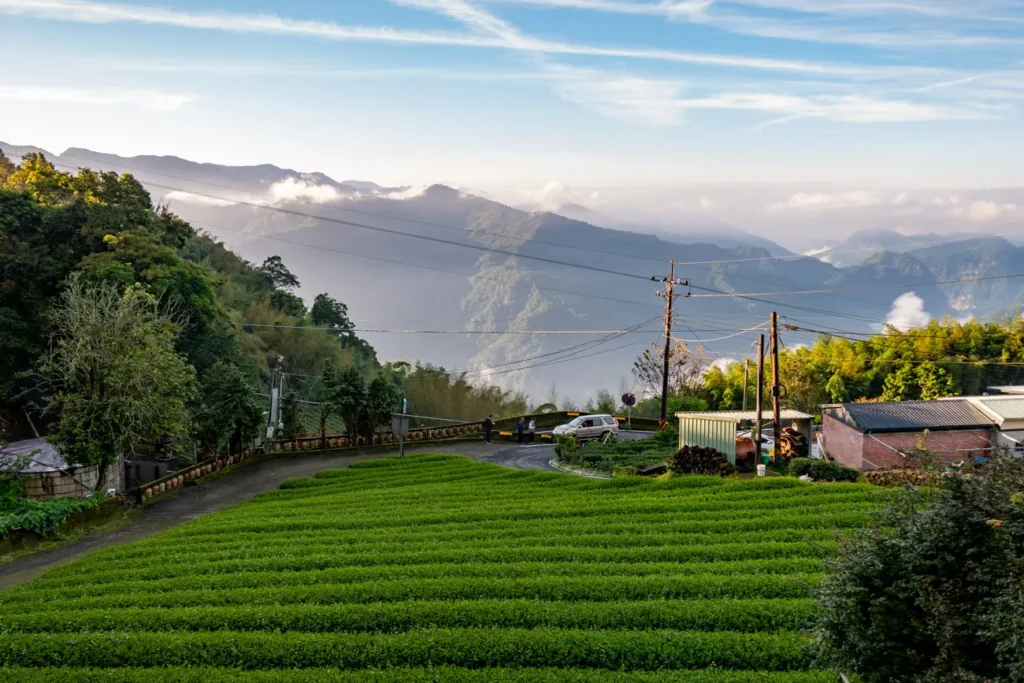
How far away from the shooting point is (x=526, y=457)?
40812mm

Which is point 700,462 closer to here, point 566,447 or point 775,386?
point 775,386

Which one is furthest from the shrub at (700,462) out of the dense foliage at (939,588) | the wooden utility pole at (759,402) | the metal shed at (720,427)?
the dense foliage at (939,588)

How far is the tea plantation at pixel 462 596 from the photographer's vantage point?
14.9m

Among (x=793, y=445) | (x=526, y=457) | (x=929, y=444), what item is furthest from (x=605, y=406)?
(x=929, y=444)

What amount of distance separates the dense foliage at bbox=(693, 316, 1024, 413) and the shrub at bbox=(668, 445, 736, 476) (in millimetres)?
32151

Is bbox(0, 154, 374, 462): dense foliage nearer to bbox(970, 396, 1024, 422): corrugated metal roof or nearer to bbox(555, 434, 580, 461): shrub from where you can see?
bbox(555, 434, 580, 461): shrub

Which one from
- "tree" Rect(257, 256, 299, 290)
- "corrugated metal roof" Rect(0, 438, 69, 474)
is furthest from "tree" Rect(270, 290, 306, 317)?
"corrugated metal roof" Rect(0, 438, 69, 474)

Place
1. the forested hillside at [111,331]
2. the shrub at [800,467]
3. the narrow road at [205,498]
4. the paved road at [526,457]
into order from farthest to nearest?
the paved road at [526,457]
the forested hillside at [111,331]
the shrub at [800,467]
the narrow road at [205,498]

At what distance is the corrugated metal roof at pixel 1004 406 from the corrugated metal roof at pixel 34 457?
1456 inches

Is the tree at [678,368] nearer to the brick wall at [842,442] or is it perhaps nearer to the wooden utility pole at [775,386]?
the brick wall at [842,442]

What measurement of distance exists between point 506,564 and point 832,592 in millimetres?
10778

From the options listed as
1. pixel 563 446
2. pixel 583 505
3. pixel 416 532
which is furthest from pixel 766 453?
pixel 416 532

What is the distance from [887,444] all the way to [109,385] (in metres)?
30.1

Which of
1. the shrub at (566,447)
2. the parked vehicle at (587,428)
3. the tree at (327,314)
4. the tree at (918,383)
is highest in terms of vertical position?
the tree at (327,314)
